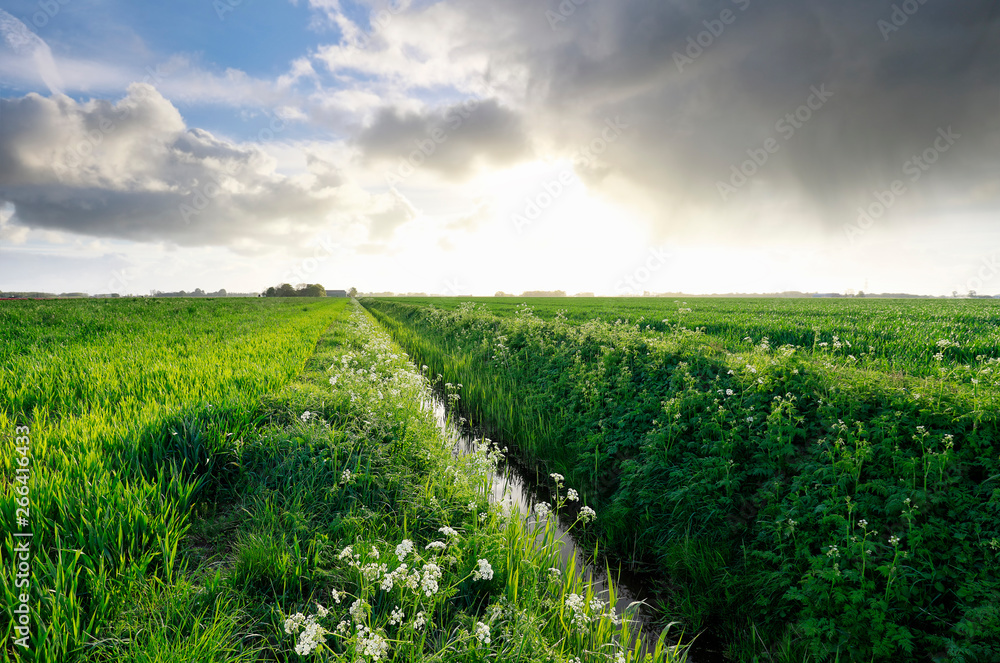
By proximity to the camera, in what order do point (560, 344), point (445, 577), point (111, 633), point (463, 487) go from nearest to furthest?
point (111, 633), point (445, 577), point (463, 487), point (560, 344)

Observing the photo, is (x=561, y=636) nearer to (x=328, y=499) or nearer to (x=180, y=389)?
(x=328, y=499)

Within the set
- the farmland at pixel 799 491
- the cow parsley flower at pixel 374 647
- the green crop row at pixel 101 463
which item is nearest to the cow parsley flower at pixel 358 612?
the cow parsley flower at pixel 374 647

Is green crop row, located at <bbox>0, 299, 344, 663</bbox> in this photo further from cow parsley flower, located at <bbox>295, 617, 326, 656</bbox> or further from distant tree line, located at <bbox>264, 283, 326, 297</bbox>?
distant tree line, located at <bbox>264, 283, 326, 297</bbox>

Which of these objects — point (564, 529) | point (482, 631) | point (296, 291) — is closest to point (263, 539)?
point (482, 631)

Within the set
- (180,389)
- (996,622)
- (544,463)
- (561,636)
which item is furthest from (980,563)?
(180,389)

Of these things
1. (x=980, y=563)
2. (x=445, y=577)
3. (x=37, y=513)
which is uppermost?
(x=37, y=513)

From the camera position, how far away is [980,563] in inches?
136

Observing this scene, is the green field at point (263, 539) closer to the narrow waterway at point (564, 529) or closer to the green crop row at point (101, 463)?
the green crop row at point (101, 463)

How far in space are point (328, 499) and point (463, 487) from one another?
1.50m

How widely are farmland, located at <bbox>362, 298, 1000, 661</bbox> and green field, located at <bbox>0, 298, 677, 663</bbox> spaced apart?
3.61 feet

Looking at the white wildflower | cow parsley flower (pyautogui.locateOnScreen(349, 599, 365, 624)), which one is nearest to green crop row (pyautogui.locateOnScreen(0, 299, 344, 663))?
cow parsley flower (pyautogui.locateOnScreen(349, 599, 365, 624))

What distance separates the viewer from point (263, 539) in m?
3.58

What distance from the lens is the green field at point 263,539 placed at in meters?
2.72

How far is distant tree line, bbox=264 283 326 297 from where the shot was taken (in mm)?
158375
